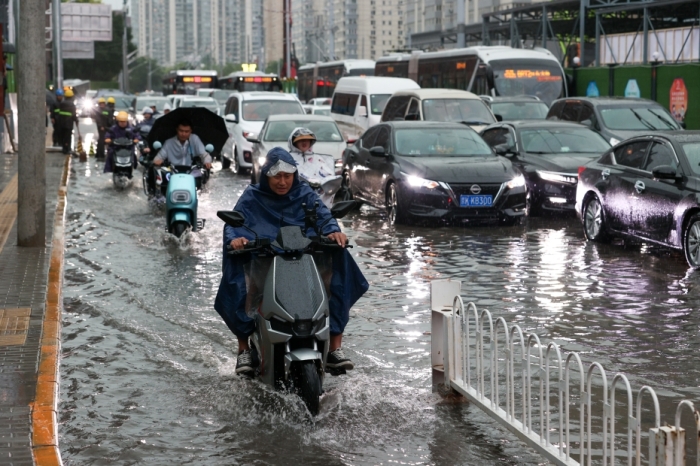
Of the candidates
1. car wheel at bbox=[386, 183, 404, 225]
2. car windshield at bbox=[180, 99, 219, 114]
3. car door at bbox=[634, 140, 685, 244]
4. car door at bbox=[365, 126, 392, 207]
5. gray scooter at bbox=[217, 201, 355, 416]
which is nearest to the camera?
gray scooter at bbox=[217, 201, 355, 416]

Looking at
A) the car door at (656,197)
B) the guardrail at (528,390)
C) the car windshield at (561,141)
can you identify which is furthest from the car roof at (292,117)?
the guardrail at (528,390)

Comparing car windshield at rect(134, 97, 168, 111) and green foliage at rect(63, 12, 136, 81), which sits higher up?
green foliage at rect(63, 12, 136, 81)

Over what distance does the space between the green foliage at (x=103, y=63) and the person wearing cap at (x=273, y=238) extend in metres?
Result: 134

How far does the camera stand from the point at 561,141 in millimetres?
18719

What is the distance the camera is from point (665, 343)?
8711 millimetres

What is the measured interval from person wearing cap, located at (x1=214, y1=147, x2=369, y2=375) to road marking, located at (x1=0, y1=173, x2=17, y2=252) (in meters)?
6.89

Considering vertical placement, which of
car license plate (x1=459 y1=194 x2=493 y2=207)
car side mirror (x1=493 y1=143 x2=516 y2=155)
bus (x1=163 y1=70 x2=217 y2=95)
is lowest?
car license plate (x1=459 y1=194 x2=493 y2=207)

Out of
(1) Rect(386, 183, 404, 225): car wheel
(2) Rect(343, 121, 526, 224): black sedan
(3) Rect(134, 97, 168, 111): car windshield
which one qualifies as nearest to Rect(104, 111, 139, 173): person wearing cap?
(2) Rect(343, 121, 526, 224): black sedan

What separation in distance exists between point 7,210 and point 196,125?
305cm

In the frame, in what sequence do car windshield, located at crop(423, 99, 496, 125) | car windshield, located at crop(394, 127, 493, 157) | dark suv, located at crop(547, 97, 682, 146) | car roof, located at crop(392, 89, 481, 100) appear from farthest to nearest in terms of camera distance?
1. car roof, located at crop(392, 89, 481, 100)
2. car windshield, located at crop(423, 99, 496, 125)
3. dark suv, located at crop(547, 97, 682, 146)
4. car windshield, located at crop(394, 127, 493, 157)

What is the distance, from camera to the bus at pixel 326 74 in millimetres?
50625

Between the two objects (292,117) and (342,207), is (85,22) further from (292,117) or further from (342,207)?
(342,207)

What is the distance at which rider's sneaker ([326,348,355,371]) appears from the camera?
718 cm

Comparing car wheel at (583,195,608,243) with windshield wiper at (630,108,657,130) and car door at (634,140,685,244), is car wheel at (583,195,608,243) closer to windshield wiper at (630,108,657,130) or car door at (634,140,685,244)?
car door at (634,140,685,244)
